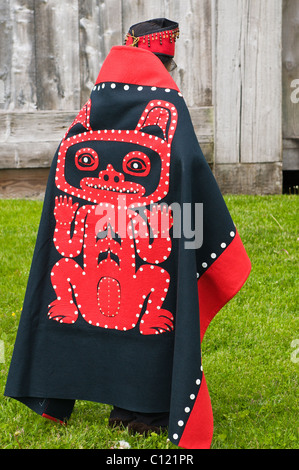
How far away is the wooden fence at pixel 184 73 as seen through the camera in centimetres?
669

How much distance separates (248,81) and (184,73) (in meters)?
0.64

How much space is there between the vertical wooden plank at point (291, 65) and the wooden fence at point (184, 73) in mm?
326

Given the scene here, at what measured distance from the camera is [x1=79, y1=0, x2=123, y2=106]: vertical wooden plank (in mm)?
6816

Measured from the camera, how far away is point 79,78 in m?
6.90

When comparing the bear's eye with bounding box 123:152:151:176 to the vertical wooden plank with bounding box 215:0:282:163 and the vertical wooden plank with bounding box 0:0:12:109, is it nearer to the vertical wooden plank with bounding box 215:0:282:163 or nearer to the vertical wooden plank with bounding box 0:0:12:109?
the vertical wooden plank with bounding box 215:0:282:163

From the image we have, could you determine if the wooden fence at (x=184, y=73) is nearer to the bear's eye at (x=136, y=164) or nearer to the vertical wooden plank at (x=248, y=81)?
the vertical wooden plank at (x=248, y=81)

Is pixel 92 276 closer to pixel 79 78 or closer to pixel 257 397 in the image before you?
pixel 257 397
